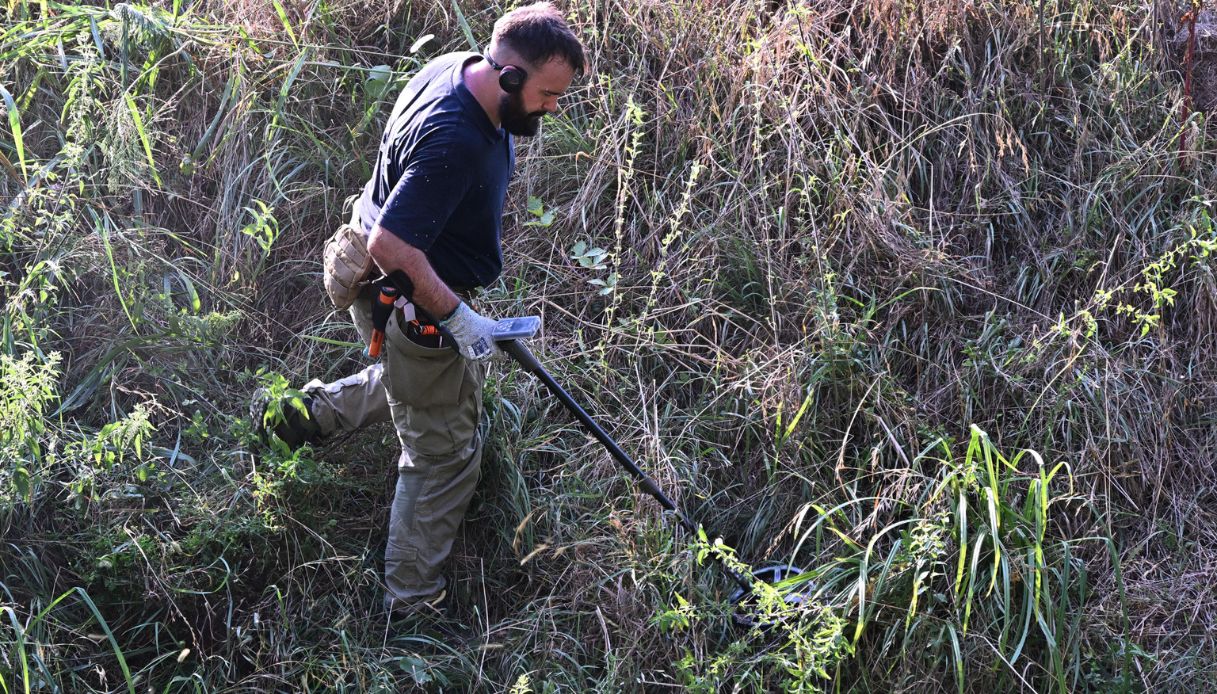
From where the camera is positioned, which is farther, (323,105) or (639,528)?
(323,105)

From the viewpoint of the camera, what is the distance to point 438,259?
139 inches

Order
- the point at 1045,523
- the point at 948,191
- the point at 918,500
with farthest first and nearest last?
1. the point at 948,191
2. the point at 918,500
3. the point at 1045,523

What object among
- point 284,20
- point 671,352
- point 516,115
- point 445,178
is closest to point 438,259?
point 445,178

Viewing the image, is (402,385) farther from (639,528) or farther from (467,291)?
(639,528)

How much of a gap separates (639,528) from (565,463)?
0.45 meters

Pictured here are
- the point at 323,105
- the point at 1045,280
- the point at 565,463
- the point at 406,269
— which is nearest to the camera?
the point at 406,269

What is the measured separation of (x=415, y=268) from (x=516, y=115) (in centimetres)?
55

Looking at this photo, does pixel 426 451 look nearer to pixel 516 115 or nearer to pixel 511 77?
pixel 516 115

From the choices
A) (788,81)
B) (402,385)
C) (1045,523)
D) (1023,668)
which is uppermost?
(788,81)

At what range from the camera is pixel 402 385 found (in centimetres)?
362

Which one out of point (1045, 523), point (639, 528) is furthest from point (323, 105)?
point (1045, 523)

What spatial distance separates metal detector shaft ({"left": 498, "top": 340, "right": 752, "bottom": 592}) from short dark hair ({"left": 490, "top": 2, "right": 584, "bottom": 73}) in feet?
2.81

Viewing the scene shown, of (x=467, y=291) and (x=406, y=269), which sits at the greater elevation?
(x=406, y=269)

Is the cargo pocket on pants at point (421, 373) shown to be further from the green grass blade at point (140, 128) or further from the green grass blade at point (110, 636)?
the green grass blade at point (140, 128)
